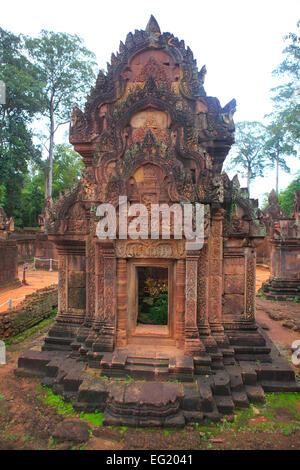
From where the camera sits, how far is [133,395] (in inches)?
169

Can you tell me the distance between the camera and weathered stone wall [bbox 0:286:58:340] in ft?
25.3

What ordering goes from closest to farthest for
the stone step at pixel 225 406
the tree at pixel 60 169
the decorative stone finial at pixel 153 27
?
the stone step at pixel 225 406, the decorative stone finial at pixel 153 27, the tree at pixel 60 169

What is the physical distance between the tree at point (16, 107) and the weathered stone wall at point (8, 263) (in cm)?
750

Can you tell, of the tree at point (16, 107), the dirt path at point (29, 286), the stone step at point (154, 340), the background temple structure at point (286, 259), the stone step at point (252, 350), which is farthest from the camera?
the tree at point (16, 107)

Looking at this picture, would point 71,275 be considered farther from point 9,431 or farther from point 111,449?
point 111,449

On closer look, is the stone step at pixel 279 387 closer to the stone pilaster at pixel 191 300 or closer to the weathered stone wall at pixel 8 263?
the stone pilaster at pixel 191 300

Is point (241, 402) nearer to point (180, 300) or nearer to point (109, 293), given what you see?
point (180, 300)

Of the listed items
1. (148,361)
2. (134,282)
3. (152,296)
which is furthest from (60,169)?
(148,361)

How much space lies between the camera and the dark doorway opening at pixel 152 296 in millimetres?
7223

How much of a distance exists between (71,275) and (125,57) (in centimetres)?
477

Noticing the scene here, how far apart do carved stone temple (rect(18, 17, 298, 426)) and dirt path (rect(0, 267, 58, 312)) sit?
546 cm

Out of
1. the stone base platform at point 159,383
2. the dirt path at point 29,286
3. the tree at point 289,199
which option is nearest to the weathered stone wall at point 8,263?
the dirt path at point 29,286

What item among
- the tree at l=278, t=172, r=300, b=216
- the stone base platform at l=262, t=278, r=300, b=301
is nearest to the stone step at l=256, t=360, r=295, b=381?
the stone base platform at l=262, t=278, r=300, b=301

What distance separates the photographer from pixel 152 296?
8.76 metres
